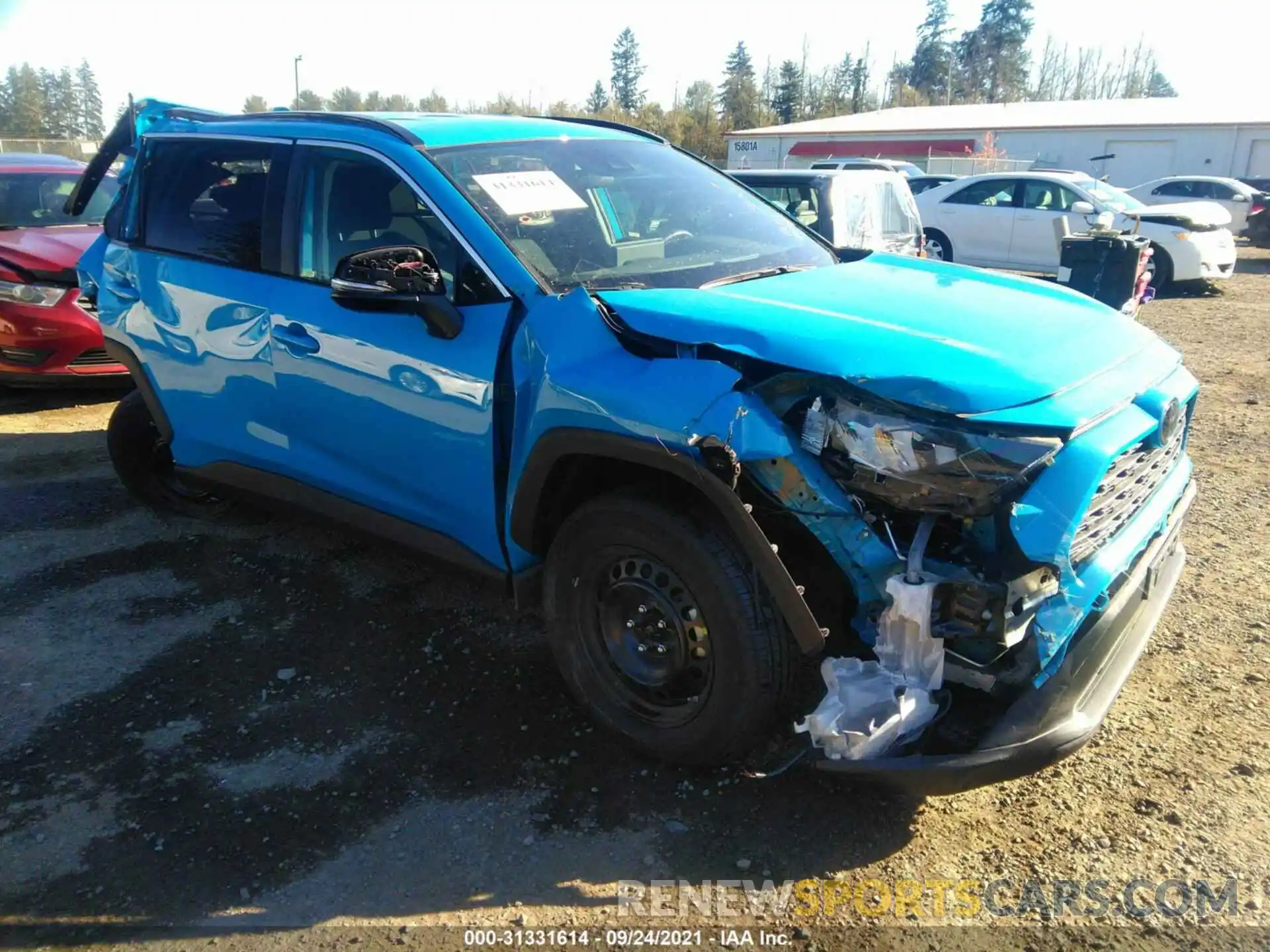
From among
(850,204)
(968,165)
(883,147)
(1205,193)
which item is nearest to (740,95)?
(883,147)

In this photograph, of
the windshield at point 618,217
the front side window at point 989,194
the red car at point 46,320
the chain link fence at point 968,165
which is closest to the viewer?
the windshield at point 618,217

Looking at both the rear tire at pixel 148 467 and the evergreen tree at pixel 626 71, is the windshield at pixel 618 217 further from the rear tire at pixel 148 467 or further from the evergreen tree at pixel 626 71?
the evergreen tree at pixel 626 71

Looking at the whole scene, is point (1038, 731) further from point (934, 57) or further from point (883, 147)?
point (934, 57)

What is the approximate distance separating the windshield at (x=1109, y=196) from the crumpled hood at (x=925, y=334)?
12123 millimetres

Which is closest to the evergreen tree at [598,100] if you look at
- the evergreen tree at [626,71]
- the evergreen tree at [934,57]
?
the evergreen tree at [626,71]

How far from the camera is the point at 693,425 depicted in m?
2.53

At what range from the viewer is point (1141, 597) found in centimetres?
289

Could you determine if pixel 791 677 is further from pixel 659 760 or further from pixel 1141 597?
pixel 1141 597

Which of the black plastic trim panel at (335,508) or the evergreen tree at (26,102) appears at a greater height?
the evergreen tree at (26,102)

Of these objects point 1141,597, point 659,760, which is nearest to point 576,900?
point 659,760

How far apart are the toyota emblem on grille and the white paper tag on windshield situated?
2040 millimetres

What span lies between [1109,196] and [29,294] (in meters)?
14.6

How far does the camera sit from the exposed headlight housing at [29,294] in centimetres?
690

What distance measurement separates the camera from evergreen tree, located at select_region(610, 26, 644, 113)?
88.2m
